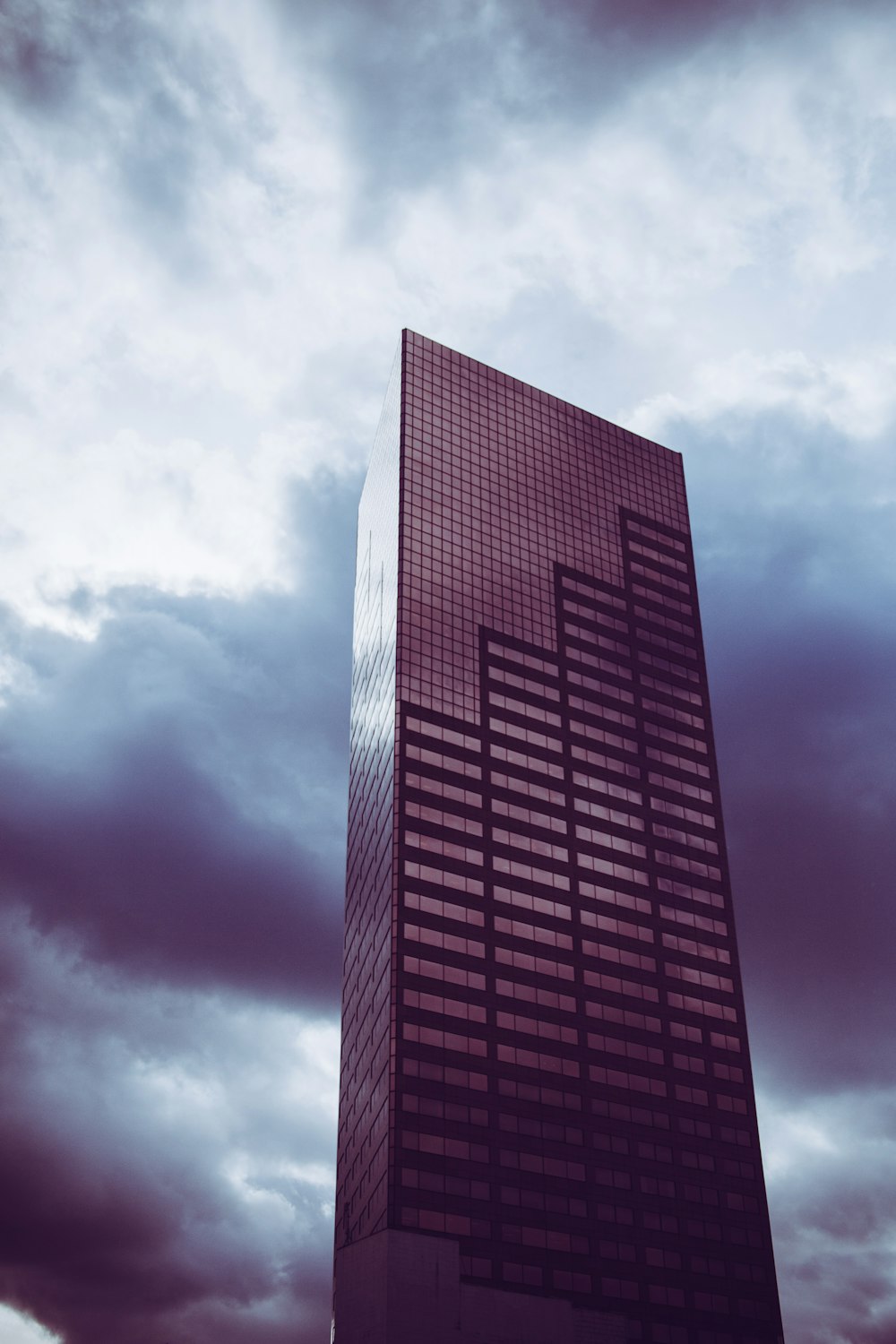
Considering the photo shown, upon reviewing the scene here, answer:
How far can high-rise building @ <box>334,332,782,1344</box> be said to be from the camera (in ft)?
406

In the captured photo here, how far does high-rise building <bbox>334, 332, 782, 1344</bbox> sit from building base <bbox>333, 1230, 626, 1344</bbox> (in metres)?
0.26

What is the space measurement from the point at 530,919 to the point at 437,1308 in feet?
144

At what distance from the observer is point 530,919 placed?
474 ft

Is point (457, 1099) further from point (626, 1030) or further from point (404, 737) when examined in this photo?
point (404, 737)

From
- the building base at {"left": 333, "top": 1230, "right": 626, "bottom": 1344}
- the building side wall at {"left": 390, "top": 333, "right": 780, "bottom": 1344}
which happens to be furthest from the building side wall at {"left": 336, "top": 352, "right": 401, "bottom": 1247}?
the building base at {"left": 333, "top": 1230, "right": 626, "bottom": 1344}

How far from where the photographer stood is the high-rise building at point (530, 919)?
12362cm

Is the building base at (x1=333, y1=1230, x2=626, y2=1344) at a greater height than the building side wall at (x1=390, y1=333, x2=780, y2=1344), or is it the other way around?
the building side wall at (x1=390, y1=333, x2=780, y2=1344)

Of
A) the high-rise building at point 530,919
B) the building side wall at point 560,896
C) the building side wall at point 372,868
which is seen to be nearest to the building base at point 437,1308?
the high-rise building at point 530,919

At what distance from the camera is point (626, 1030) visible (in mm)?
144625

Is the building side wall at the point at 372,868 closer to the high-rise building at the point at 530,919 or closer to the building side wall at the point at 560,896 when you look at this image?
the high-rise building at the point at 530,919

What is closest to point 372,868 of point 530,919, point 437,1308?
point 530,919

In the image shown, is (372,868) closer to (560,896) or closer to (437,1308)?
(560,896)

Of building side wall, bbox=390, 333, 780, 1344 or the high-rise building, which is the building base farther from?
building side wall, bbox=390, 333, 780, 1344

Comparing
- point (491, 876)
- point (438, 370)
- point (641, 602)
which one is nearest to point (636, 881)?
point (491, 876)
